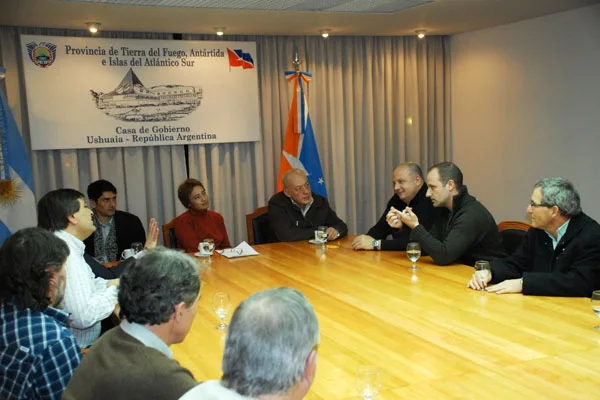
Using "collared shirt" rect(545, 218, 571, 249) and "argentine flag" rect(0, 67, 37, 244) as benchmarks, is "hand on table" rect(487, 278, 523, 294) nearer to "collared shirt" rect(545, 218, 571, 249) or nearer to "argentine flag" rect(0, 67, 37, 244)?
"collared shirt" rect(545, 218, 571, 249)

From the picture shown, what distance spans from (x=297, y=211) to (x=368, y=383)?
12.2ft

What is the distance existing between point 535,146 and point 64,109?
479 cm

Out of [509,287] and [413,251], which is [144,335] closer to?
[509,287]

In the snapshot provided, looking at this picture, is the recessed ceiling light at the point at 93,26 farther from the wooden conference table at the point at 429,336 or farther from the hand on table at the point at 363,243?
the hand on table at the point at 363,243

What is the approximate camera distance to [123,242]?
5.57 m

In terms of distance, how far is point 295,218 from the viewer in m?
5.76

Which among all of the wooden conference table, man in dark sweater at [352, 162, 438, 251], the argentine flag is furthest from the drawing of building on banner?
the wooden conference table

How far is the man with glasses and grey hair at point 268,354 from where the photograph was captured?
1377 mm

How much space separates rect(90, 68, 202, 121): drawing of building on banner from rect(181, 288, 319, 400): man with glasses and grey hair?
17.3 feet

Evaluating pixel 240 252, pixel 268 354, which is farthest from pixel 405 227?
pixel 268 354

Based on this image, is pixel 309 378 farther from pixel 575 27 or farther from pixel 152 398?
pixel 575 27

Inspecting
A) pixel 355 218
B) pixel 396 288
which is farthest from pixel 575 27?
pixel 396 288

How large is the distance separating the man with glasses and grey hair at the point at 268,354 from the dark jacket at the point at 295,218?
3980mm

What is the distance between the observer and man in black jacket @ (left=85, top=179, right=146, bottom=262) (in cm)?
540
